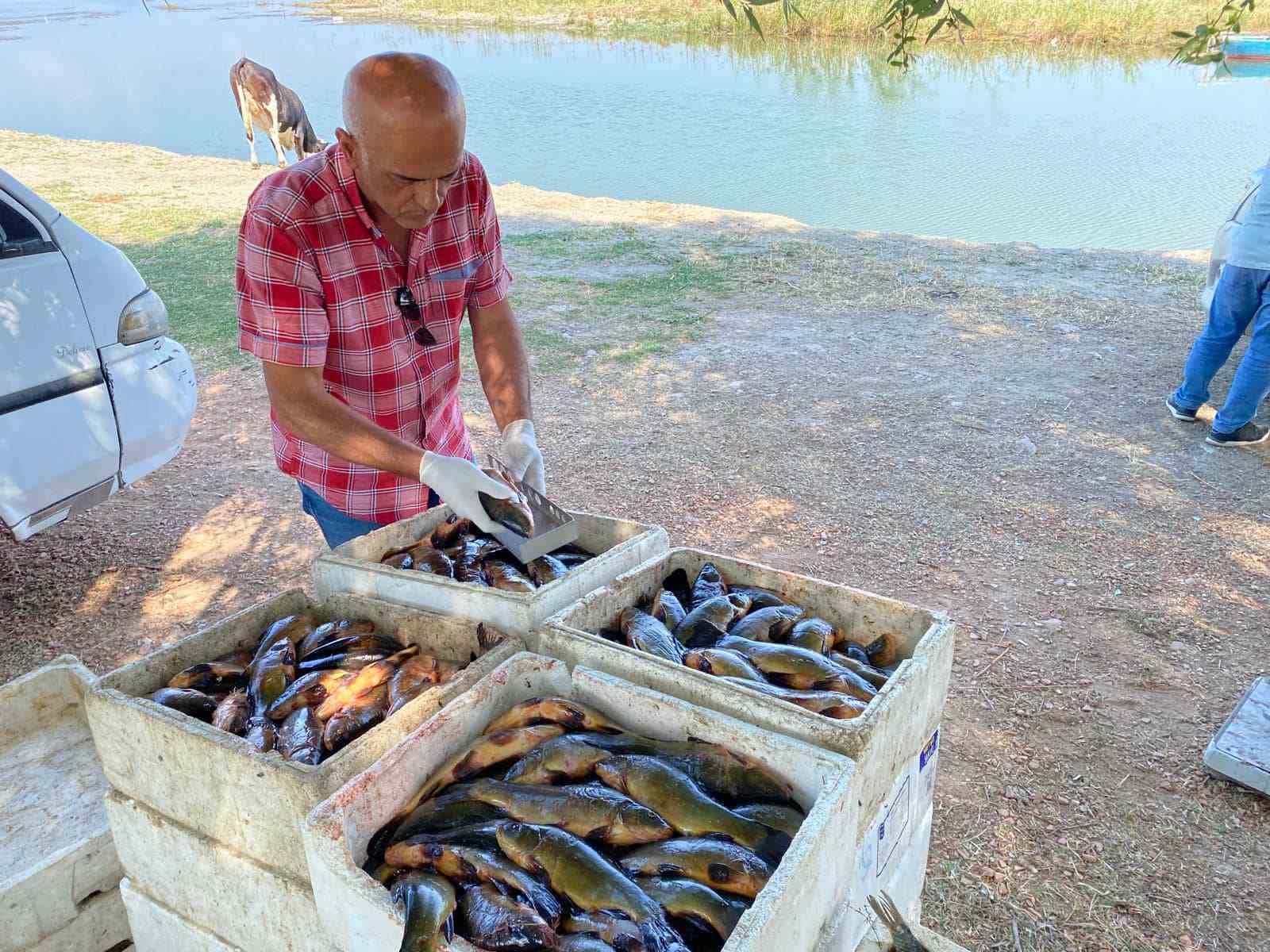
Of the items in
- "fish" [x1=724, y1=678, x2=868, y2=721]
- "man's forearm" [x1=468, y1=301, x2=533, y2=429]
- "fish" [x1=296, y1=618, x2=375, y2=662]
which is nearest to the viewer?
"fish" [x1=724, y1=678, x2=868, y2=721]

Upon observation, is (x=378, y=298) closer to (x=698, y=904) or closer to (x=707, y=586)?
(x=707, y=586)

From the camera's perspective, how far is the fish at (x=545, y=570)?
2.42 metres

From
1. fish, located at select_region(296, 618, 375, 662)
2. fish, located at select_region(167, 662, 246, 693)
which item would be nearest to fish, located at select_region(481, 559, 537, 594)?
fish, located at select_region(296, 618, 375, 662)

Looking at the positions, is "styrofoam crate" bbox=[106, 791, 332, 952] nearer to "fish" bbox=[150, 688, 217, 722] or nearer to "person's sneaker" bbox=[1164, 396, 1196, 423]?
"fish" bbox=[150, 688, 217, 722]

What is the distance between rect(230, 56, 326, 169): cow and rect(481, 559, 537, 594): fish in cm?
1330

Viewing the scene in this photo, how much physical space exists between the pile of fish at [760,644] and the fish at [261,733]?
77cm

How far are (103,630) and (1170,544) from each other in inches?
208

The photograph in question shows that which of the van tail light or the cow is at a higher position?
the van tail light

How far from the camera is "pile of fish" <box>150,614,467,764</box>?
6.48 feet

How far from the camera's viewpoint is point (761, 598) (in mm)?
2318

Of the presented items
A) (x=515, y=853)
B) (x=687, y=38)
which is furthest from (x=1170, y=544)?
(x=687, y=38)

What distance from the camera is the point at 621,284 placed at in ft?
31.2

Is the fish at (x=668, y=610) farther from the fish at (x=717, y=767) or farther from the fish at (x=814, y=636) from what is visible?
the fish at (x=717, y=767)

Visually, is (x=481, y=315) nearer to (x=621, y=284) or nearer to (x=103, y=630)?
(x=103, y=630)
